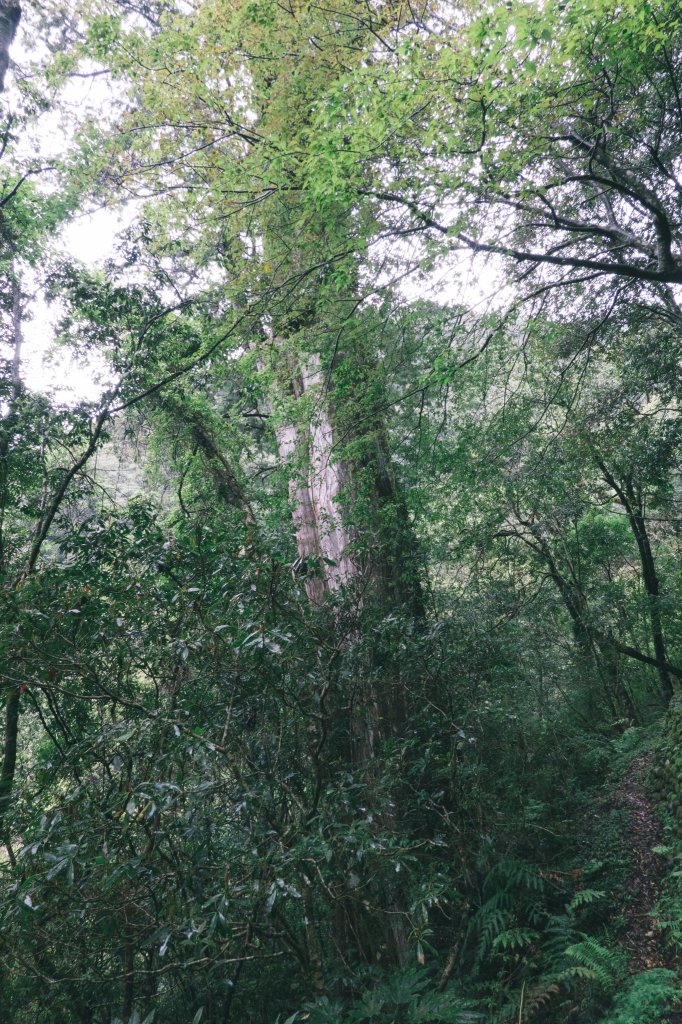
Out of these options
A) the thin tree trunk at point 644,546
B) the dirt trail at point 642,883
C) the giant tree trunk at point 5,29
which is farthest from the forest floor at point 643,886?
the giant tree trunk at point 5,29

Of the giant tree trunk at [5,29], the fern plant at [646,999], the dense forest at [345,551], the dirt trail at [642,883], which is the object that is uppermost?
the giant tree trunk at [5,29]

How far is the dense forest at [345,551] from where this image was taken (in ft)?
10.4

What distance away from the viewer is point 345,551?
626 centimetres

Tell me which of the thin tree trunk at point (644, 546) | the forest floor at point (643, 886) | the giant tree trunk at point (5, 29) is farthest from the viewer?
the thin tree trunk at point (644, 546)

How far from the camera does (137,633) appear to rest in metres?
3.53

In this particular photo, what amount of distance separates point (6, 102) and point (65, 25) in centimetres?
396

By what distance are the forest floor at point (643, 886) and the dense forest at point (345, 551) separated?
1.2 inches

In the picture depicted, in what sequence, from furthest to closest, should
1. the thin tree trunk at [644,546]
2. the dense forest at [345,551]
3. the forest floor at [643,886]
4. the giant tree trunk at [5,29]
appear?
the thin tree trunk at [644,546], the giant tree trunk at [5,29], the forest floor at [643,886], the dense forest at [345,551]

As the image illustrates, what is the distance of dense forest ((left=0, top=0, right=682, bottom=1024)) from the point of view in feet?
10.4

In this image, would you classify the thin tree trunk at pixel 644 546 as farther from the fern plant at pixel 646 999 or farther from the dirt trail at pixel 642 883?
the fern plant at pixel 646 999

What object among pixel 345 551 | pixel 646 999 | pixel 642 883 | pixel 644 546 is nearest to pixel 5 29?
pixel 345 551

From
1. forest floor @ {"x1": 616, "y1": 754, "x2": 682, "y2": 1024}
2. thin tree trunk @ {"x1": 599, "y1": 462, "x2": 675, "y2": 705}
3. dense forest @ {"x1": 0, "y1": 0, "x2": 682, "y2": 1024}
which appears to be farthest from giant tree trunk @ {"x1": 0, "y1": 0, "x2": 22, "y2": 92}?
forest floor @ {"x1": 616, "y1": 754, "x2": 682, "y2": 1024}

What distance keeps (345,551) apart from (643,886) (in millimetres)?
3785

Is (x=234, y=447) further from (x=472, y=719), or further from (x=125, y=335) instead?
(x=472, y=719)
